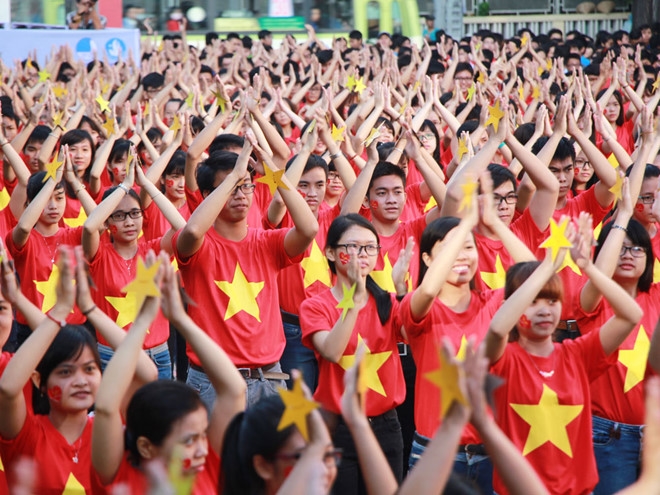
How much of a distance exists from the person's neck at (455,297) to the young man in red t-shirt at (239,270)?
72cm

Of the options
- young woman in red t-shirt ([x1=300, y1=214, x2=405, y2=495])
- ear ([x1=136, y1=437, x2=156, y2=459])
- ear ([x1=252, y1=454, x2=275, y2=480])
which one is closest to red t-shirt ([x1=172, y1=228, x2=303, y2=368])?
young woman in red t-shirt ([x1=300, y1=214, x2=405, y2=495])

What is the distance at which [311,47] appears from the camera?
16.1 metres

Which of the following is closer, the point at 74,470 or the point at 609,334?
the point at 74,470

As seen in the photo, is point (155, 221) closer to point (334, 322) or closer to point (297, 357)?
point (297, 357)

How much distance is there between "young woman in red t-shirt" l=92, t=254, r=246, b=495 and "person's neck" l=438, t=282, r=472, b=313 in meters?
1.24

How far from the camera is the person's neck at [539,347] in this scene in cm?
362

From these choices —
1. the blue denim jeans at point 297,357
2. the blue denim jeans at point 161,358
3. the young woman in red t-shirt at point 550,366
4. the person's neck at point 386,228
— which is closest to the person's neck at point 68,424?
the young woman in red t-shirt at point 550,366

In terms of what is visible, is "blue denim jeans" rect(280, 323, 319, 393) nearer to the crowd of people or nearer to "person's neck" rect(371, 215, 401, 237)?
the crowd of people

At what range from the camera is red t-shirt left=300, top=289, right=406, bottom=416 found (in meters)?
4.05

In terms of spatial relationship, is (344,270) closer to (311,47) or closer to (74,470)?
(74,470)

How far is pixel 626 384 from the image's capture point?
13.0 feet

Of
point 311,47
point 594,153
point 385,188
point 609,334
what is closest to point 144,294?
point 609,334

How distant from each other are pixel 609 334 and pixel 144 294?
163 cm

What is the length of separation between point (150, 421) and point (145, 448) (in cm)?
9
